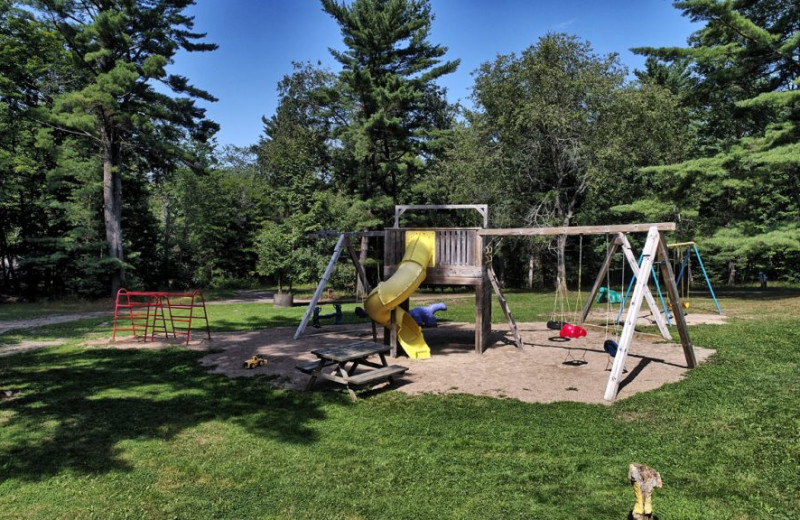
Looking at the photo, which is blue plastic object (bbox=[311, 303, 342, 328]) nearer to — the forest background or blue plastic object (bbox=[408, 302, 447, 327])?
blue plastic object (bbox=[408, 302, 447, 327])

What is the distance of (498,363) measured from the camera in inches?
351

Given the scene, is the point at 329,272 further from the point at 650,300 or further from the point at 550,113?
the point at 550,113

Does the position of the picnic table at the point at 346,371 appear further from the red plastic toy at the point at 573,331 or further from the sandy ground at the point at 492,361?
the red plastic toy at the point at 573,331

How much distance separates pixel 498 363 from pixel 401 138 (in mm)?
18491

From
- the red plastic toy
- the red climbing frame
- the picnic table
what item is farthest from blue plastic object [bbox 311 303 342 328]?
the red plastic toy

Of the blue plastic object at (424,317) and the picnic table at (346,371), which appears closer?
the picnic table at (346,371)

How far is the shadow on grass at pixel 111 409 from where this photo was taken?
4.89m

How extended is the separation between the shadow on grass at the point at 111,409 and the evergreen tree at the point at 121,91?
15287mm

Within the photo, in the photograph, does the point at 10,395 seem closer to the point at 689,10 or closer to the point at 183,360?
the point at 183,360

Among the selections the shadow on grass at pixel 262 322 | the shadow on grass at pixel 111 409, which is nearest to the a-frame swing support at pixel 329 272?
the shadow on grass at pixel 262 322

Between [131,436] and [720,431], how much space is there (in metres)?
6.51

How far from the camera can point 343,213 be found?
85.9ft

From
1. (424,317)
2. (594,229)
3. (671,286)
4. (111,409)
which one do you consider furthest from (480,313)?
(111,409)

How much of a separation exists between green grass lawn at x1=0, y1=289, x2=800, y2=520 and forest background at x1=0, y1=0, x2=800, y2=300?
15.1 meters
